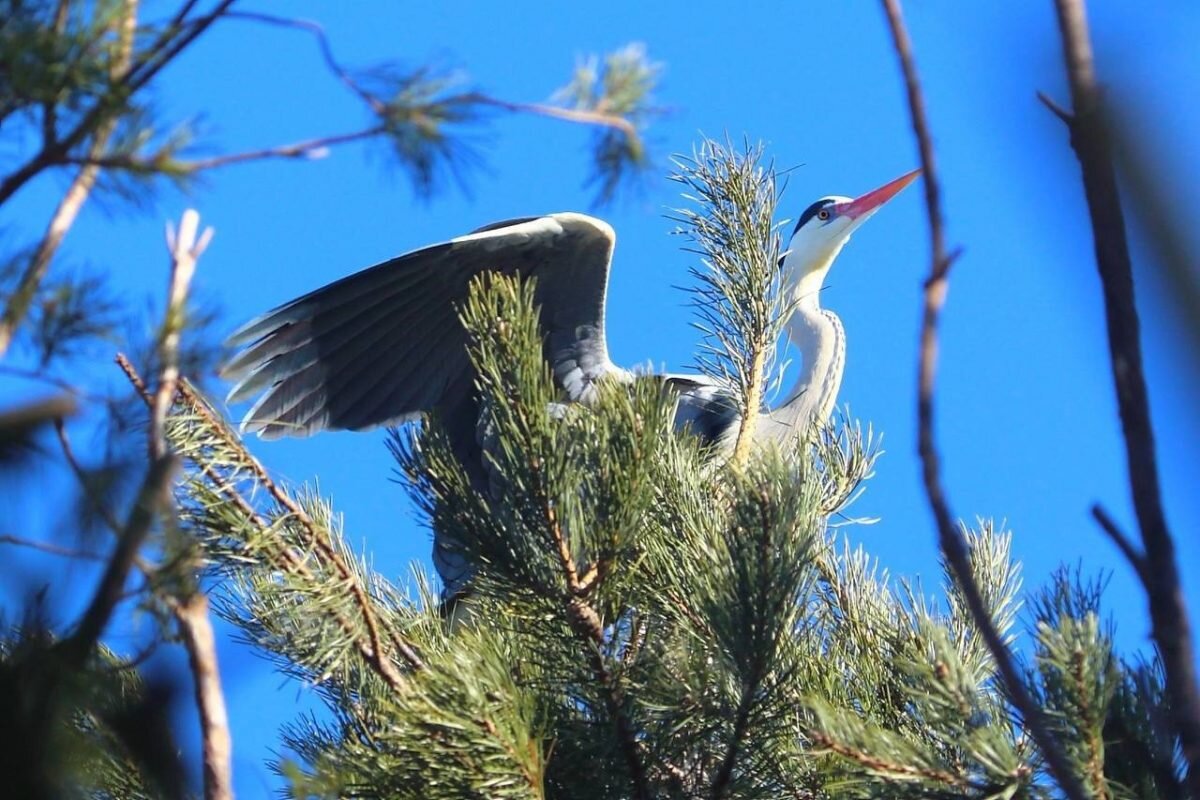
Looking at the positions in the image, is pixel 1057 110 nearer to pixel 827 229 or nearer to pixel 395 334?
pixel 395 334

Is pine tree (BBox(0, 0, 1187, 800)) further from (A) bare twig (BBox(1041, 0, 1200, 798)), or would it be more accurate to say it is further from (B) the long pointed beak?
(B) the long pointed beak

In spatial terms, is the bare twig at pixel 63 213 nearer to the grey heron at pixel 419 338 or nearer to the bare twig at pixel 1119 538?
the bare twig at pixel 1119 538

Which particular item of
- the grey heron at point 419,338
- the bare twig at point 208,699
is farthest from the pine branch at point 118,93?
the grey heron at point 419,338

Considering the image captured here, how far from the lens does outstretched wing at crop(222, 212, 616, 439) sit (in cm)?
321

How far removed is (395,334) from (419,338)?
0.06 metres

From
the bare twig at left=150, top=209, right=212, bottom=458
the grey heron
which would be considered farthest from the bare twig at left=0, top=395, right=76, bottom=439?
the grey heron

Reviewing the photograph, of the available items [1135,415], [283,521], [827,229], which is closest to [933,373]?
[1135,415]

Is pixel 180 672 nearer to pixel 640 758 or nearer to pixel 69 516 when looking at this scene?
pixel 69 516

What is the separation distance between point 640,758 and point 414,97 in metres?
1.00

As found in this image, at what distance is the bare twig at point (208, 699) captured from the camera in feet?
3.96

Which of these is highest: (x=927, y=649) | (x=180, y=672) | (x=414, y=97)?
(x=414, y=97)

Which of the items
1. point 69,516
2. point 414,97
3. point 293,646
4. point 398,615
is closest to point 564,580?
point 293,646

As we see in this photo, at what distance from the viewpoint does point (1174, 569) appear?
0.56 metres

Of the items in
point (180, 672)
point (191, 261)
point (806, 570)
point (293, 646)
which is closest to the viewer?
point (180, 672)
